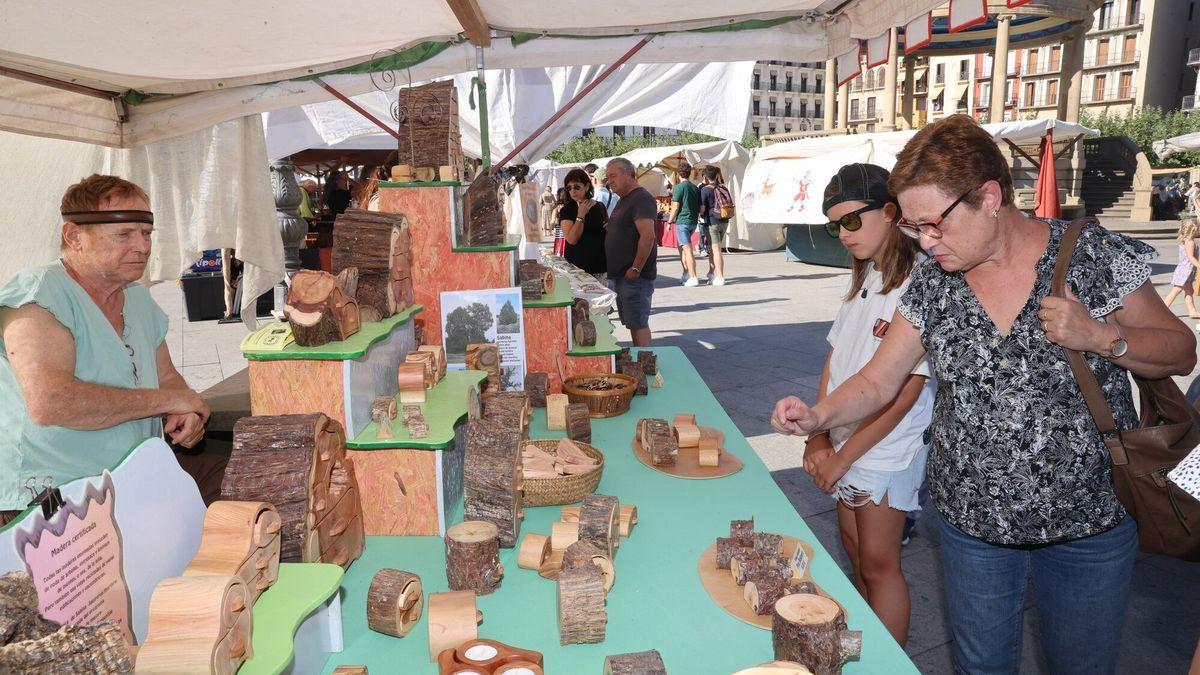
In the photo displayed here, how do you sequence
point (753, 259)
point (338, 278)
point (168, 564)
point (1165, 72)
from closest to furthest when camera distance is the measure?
point (168, 564)
point (338, 278)
point (753, 259)
point (1165, 72)

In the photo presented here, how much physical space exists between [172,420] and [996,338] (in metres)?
2.42

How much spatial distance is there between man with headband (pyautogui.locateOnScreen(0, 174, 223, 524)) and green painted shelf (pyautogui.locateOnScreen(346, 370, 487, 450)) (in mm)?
670

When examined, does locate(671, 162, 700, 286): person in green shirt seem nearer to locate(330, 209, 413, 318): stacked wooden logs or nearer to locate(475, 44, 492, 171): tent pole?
locate(475, 44, 492, 171): tent pole

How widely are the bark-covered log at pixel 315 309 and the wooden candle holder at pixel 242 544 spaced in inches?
25.3

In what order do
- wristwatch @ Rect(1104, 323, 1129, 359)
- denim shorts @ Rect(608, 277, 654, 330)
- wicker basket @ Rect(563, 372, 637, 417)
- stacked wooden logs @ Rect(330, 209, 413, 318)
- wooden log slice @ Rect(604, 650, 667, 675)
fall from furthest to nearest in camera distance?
denim shorts @ Rect(608, 277, 654, 330) → wicker basket @ Rect(563, 372, 637, 417) → stacked wooden logs @ Rect(330, 209, 413, 318) → wristwatch @ Rect(1104, 323, 1129, 359) → wooden log slice @ Rect(604, 650, 667, 675)

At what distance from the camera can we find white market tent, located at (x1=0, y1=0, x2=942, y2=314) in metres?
3.09

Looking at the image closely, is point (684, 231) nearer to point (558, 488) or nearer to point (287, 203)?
point (287, 203)

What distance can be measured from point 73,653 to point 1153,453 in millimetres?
2093

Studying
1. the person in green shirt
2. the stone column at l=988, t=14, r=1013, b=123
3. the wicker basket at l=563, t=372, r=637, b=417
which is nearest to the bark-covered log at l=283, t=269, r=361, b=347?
the wicker basket at l=563, t=372, r=637, b=417

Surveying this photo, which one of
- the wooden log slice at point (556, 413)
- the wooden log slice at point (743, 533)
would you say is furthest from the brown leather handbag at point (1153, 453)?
the wooden log slice at point (556, 413)

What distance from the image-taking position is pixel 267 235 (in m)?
4.48

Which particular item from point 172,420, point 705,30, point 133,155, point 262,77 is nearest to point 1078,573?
Answer: point 172,420

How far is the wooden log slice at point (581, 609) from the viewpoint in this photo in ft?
5.36

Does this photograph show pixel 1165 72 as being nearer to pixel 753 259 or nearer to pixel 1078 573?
pixel 753 259
